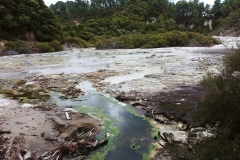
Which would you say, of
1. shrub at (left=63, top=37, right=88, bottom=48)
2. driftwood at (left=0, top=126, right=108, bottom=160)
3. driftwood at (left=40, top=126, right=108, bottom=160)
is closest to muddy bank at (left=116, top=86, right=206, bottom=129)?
driftwood at (left=40, top=126, right=108, bottom=160)

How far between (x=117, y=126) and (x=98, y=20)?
86.1 m

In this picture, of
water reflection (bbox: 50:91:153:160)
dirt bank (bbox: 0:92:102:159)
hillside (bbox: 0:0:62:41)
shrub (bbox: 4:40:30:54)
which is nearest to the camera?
water reflection (bbox: 50:91:153:160)

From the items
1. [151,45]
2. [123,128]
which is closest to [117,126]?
[123,128]

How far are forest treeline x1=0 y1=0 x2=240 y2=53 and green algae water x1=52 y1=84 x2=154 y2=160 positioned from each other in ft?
122

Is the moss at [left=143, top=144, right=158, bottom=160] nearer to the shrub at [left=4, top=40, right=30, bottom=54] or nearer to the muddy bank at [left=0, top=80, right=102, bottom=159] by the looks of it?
the muddy bank at [left=0, top=80, right=102, bottom=159]

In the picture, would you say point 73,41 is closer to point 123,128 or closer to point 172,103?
point 172,103

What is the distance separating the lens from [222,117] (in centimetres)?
770

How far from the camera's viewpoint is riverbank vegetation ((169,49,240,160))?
5540 millimetres

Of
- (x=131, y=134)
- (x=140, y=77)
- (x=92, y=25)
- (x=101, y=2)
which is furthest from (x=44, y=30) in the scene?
(x=101, y=2)

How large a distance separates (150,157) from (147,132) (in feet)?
6.21

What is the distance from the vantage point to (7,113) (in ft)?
38.1

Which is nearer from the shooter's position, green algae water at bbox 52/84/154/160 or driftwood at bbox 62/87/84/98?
green algae water at bbox 52/84/154/160

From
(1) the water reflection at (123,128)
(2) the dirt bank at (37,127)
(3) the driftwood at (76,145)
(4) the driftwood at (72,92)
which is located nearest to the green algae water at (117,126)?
(1) the water reflection at (123,128)

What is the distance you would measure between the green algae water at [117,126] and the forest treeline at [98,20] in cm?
3716
